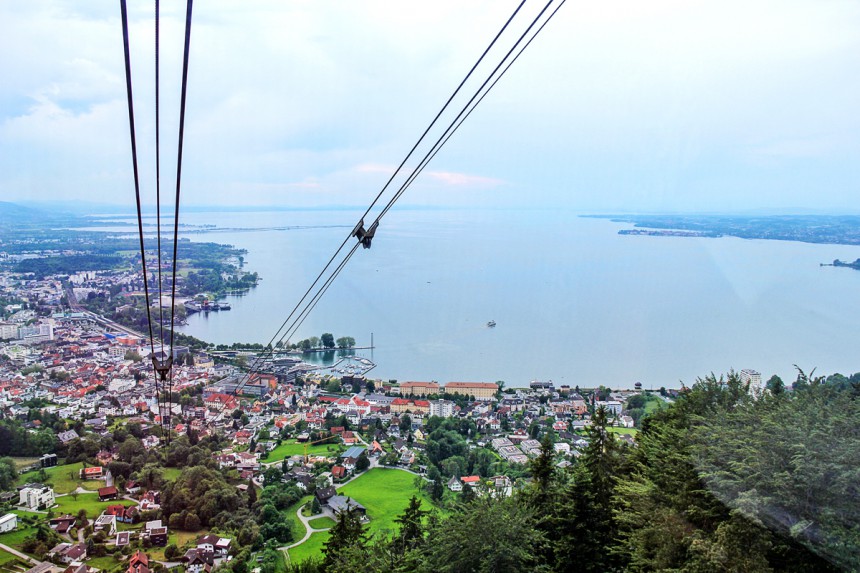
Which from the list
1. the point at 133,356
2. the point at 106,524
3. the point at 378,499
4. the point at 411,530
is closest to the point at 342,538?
the point at 411,530

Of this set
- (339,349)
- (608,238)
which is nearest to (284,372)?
(339,349)

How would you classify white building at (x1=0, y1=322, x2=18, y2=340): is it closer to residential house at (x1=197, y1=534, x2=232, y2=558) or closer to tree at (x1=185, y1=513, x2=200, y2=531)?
tree at (x1=185, y1=513, x2=200, y2=531)

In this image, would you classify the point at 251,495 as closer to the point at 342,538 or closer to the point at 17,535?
the point at 17,535

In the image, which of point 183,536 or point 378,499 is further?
point 378,499

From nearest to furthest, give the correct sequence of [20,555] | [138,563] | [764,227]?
[138,563] < [20,555] < [764,227]

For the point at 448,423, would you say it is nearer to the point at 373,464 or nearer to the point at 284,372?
the point at 373,464

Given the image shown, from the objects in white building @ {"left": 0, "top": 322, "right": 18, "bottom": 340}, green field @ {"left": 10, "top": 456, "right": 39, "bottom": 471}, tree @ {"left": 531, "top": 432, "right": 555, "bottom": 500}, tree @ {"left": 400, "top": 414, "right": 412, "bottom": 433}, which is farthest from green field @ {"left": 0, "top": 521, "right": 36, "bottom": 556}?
white building @ {"left": 0, "top": 322, "right": 18, "bottom": 340}
